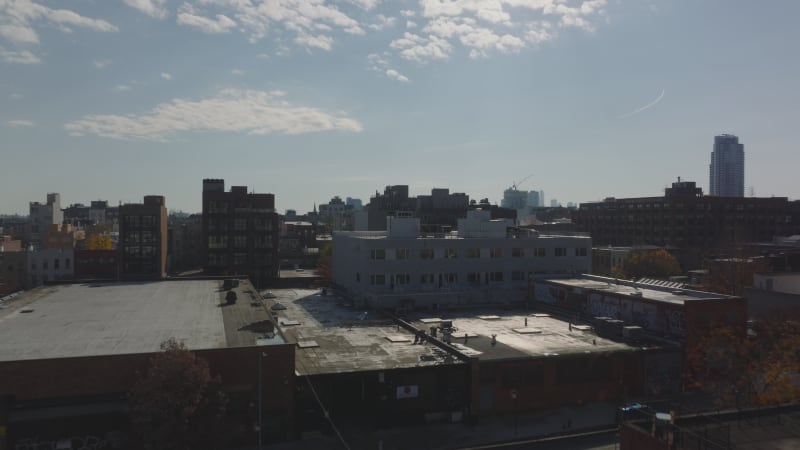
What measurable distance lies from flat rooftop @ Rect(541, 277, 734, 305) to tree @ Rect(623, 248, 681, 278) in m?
44.7

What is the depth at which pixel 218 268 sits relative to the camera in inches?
3981

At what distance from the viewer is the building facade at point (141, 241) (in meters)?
98.4

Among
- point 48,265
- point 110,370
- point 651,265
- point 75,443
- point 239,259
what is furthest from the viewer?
point 651,265

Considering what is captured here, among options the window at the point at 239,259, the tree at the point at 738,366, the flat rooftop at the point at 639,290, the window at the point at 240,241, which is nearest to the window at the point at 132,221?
the window at the point at 240,241

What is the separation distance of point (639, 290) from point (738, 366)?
46.1 ft

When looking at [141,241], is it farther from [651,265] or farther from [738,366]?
[651,265]

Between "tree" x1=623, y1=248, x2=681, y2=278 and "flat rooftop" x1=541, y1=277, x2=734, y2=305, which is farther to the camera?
"tree" x1=623, y1=248, x2=681, y2=278

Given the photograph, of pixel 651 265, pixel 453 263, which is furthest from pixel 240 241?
pixel 651 265

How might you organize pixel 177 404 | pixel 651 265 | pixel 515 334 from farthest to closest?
1. pixel 651 265
2. pixel 515 334
3. pixel 177 404

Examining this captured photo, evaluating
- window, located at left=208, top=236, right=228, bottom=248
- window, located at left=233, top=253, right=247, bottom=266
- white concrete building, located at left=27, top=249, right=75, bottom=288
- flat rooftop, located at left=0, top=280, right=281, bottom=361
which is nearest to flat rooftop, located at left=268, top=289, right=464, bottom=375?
flat rooftop, located at left=0, top=280, right=281, bottom=361

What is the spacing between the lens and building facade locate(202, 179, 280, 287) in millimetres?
101500

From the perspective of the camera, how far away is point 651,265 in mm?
113812

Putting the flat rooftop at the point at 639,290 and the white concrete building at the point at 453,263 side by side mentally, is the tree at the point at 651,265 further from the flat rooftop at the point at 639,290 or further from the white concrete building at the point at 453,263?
the flat rooftop at the point at 639,290

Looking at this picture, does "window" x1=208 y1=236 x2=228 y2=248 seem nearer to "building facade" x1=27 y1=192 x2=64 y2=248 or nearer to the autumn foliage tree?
the autumn foliage tree
